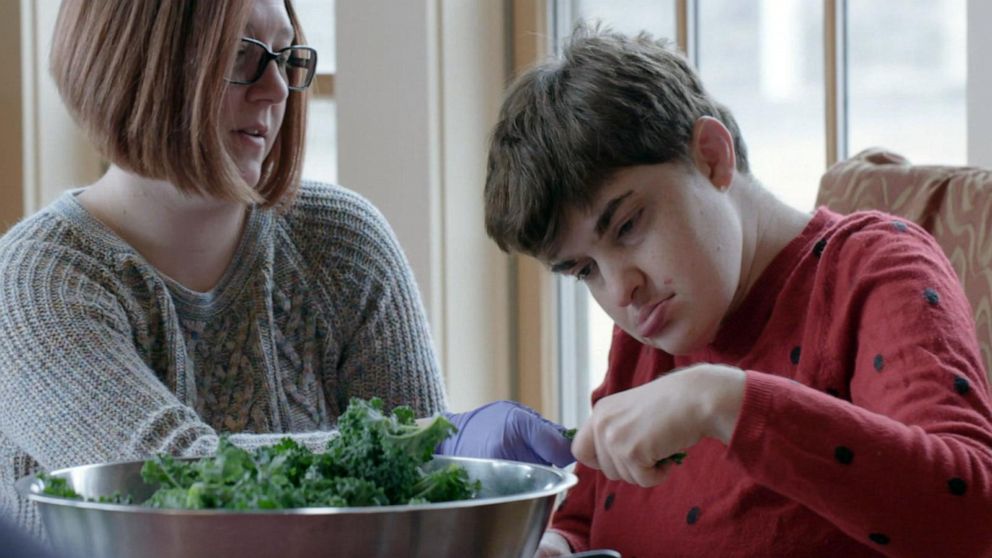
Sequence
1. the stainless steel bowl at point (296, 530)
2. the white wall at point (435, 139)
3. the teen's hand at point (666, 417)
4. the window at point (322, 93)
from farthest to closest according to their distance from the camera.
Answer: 1. the window at point (322, 93)
2. the white wall at point (435, 139)
3. the teen's hand at point (666, 417)
4. the stainless steel bowl at point (296, 530)

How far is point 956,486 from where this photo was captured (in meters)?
0.86

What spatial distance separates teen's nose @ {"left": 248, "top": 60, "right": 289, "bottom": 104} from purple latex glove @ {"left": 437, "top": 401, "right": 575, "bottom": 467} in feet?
1.78

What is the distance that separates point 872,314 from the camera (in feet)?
3.31

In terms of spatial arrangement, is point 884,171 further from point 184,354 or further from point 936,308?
point 184,354

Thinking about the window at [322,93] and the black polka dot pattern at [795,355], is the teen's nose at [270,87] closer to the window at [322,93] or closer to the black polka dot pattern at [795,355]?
the black polka dot pattern at [795,355]

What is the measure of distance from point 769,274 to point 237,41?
2.26 ft

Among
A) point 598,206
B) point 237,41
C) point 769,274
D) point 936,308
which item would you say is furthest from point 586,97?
point 237,41

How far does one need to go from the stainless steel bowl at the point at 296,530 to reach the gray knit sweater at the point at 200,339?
20.5 inches

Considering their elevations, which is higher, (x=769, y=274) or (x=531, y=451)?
(x=769, y=274)

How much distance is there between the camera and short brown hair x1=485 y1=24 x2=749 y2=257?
1088 millimetres

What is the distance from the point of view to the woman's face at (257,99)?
1.50 m

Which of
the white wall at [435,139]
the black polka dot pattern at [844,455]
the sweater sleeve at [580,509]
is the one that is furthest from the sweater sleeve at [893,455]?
the white wall at [435,139]

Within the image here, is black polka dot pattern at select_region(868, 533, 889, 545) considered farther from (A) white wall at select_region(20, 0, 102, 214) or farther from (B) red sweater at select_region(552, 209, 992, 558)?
(A) white wall at select_region(20, 0, 102, 214)

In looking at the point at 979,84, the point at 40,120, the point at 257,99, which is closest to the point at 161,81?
the point at 257,99
